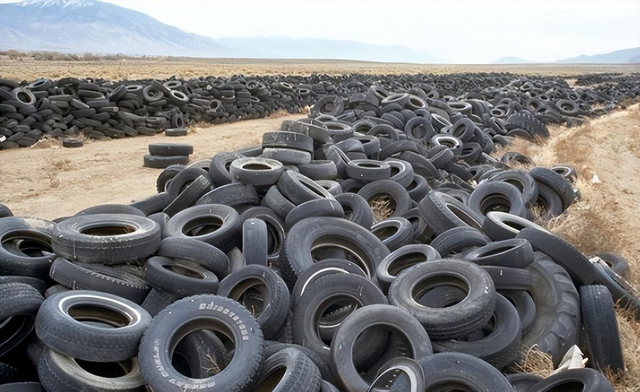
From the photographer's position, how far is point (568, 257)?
19.1ft

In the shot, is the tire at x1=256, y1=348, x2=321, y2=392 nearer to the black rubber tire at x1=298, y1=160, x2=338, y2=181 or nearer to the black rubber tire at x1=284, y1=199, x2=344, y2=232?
the black rubber tire at x1=284, y1=199, x2=344, y2=232

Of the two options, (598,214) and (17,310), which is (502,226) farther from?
(17,310)

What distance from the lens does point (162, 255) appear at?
5.50m

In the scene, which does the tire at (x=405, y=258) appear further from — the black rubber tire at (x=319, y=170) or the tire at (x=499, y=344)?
the black rubber tire at (x=319, y=170)

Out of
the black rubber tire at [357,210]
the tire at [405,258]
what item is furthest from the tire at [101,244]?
the black rubber tire at [357,210]

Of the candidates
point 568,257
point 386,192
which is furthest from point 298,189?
point 568,257

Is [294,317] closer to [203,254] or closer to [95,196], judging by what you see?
[203,254]

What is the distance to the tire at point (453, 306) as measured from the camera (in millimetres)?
4633

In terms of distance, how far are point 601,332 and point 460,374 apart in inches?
80.7

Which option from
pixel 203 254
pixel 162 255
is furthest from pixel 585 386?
pixel 162 255

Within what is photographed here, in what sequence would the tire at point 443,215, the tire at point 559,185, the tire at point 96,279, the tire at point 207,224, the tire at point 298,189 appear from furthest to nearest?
the tire at point 559,185
the tire at point 298,189
the tire at point 443,215
the tire at point 207,224
the tire at point 96,279

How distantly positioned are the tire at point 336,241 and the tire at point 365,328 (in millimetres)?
1498

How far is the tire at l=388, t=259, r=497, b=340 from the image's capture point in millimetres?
4633

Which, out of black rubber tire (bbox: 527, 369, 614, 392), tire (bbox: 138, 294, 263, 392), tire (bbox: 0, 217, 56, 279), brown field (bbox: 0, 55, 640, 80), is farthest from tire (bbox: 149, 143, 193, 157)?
brown field (bbox: 0, 55, 640, 80)
